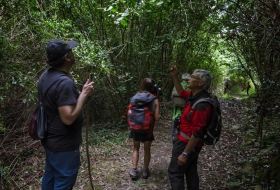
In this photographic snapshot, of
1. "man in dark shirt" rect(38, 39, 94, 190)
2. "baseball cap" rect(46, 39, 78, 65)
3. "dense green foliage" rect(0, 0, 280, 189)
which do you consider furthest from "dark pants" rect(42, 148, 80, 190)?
"dense green foliage" rect(0, 0, 280, 189)

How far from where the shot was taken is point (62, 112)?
211 cm

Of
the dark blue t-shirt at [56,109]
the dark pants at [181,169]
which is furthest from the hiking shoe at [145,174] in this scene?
the dark blue t-shirt at [56,109]

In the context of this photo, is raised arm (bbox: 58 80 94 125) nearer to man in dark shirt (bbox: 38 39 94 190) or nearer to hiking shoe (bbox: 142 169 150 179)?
man in dark shirt (bbox: 38 39 94 190)

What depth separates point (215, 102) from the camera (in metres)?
2.88

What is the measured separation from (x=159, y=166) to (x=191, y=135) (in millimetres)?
2097

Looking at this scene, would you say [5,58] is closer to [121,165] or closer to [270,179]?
[121,165]

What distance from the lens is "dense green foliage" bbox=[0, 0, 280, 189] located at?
134 inches

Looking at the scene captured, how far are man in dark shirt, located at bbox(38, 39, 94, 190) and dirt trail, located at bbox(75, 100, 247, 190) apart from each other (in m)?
1.79

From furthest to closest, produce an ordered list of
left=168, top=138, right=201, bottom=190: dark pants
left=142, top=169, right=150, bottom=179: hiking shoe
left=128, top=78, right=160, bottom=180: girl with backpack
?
1. left=142, top=169, right=150, bottom=179: hiking shoe
2. left=128, top=78, right=160, bottom=180: girl with backpack
3. left=168, top=138, right=201, bottom=190: dark pants

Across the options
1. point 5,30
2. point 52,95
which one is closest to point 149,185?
point 52,95

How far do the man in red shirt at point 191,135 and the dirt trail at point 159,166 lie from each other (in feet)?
Result: 3.31

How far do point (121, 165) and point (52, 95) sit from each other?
2.96 m

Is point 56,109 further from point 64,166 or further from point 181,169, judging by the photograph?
point 181,169

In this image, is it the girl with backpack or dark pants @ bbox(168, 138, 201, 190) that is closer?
dark pants @ bbox(168, 138, 201, 190)
